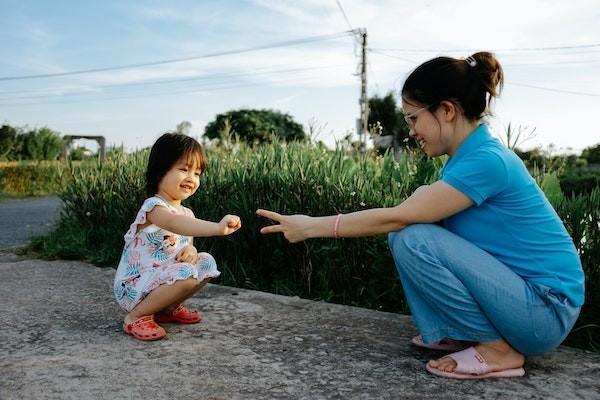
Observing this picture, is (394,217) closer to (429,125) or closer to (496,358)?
(429,125)

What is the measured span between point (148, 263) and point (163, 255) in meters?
0.08

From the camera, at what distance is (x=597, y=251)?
9.55 ft

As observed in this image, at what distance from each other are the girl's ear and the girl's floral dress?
1.16 m

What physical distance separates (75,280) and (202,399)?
7.28ft

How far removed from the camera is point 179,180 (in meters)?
2.66

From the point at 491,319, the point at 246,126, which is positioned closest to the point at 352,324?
the point at 491,319

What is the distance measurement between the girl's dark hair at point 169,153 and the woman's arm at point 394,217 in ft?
1.99

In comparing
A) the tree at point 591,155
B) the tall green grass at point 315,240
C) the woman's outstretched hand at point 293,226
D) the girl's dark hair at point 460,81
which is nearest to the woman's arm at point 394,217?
the woman's outstretched hand at point 293,226

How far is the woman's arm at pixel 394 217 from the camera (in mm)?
2062

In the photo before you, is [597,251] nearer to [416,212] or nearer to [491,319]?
[491,319]

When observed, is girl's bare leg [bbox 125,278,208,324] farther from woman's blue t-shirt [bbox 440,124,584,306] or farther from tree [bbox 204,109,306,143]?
tree [bbox 204,109,306,143]

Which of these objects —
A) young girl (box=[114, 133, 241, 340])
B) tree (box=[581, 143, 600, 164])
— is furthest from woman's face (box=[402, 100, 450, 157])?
tree (box=[581, 143, 600, 164])

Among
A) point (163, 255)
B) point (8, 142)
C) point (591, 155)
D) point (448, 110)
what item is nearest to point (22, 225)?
point (163, 255)

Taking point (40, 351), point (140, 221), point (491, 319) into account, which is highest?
point (140, 221)
